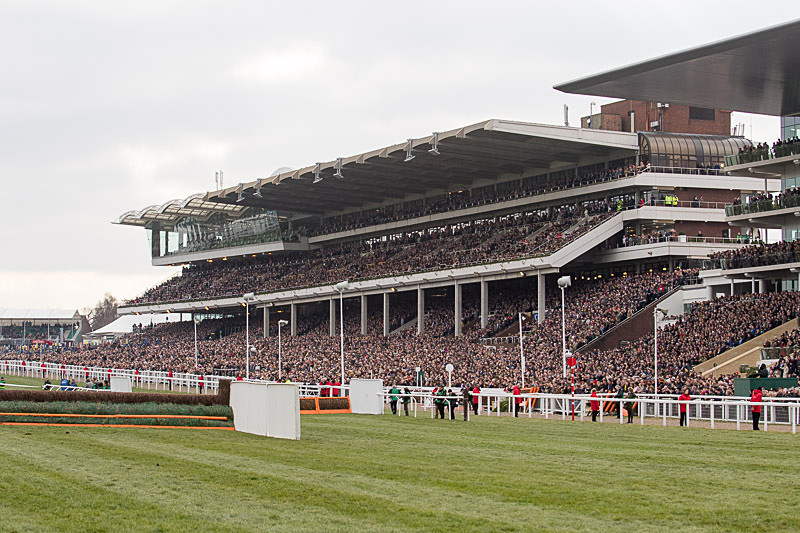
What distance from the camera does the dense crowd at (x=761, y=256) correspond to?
4250 centimetres

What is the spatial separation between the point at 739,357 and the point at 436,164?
87.4 ft

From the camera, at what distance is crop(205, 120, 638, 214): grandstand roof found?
2074 inches

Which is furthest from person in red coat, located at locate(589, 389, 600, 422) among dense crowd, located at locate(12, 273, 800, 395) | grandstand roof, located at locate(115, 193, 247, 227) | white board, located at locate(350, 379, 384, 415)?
grandstand roof, located at locate(115, 193, 247, 227)

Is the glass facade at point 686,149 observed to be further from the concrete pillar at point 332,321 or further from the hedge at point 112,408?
the hedge at point 112,408

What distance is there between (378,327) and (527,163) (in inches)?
576

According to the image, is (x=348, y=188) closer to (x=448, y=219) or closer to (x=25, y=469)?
(x=448, y=219)

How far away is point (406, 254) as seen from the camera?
67.0 metres

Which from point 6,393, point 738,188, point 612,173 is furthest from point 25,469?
point 738,188

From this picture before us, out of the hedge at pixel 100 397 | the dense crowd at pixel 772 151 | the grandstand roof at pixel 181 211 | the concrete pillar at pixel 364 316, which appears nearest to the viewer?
the hedge at pixel 100 397

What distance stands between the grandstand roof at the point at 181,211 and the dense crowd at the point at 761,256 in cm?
4329

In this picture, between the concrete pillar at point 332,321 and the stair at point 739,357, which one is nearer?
the stair at point 739,357

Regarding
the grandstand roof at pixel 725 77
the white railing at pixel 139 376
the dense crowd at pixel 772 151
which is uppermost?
the grandstand roof at pixel 725 77

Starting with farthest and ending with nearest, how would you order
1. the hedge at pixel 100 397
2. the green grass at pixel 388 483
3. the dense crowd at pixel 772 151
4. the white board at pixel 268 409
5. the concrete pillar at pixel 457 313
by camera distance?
the concrete pillar at pixel 457 313 < the dense crowd at pixel 772 151 < the hedge at pixel 100 397 < the white board at pixel 268 409 < the green grass at pixel 388 483

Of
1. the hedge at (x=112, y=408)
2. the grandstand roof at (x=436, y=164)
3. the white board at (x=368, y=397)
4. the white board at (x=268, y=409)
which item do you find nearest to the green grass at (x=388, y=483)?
the white board at (x=268, y=409)
